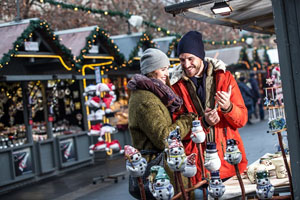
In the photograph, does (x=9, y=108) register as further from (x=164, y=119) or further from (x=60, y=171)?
(x=164, y=119)

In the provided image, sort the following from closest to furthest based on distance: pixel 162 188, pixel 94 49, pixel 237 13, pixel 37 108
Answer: pixel 162 188 < pixel 237 13 < pixel 37 108 < pixel 94 49

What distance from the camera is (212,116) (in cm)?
358

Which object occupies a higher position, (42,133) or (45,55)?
(45,55)

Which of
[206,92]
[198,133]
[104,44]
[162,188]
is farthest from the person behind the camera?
[104,44]

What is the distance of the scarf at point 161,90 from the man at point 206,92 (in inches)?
6.0

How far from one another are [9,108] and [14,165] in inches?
51.8

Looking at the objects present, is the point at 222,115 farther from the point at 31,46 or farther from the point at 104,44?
the point at 104,44

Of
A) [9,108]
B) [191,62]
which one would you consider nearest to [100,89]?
[9,108]

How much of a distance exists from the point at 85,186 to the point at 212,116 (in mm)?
6952

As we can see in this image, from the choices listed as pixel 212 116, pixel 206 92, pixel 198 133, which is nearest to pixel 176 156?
pixel 198 133

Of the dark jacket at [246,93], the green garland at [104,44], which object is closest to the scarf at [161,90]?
the green garland at [104,44]

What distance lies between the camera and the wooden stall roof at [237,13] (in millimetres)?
4218

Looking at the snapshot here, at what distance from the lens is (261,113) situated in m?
21.4

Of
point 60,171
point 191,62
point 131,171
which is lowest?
point 60,171
